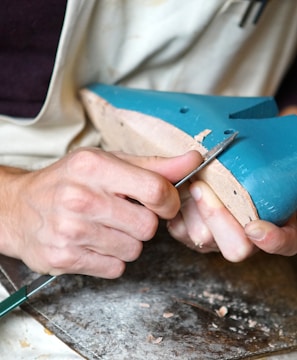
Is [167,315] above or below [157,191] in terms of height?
below

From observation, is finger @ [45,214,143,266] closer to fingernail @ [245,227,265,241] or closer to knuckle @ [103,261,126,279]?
knuckle @ [103,261,126,279]

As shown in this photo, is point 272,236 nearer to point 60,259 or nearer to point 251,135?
point 251,135

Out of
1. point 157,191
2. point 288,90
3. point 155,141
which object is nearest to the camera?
point 157,191

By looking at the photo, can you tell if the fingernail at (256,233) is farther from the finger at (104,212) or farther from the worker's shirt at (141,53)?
the worker's shirt at (141,53)

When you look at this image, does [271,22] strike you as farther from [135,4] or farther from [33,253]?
[33,253]

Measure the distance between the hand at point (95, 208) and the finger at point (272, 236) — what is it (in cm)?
8

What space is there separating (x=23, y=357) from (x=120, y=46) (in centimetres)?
39

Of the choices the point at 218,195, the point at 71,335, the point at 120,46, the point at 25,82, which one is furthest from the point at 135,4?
the point at 71,335

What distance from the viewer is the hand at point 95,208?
1.99 ft

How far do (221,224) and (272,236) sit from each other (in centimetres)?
6

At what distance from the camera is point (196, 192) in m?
0.66

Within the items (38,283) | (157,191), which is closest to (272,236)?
(157,191)

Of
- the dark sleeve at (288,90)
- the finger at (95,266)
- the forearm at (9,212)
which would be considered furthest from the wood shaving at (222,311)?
the dark sleeve at (288,90)

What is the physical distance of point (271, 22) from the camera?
2.78ft
